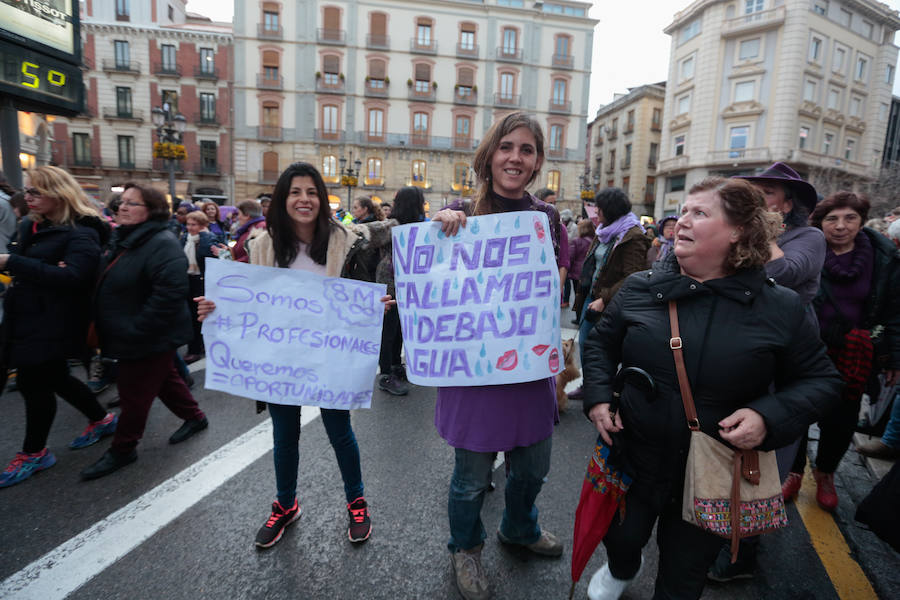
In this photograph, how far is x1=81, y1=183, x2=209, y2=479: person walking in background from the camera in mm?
2988

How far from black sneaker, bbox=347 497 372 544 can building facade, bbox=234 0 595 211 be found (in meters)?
30.9

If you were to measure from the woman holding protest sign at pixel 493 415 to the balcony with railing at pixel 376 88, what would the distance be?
3398cm

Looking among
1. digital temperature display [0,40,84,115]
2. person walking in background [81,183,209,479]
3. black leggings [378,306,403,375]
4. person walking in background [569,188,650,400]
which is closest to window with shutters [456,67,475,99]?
digital temperature display [0,40,84,115]

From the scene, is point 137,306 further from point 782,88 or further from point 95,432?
point 782,88

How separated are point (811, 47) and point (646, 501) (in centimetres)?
4063

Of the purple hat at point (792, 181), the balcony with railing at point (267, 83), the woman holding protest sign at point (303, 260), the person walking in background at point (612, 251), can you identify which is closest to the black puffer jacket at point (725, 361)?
the purple hat at point (792, 181)

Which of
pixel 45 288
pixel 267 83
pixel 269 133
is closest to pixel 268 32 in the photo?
pixel 267 83

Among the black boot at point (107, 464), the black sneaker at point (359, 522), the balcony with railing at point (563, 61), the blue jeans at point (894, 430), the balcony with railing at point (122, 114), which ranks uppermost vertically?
the balcony with railing at point (563, 61)

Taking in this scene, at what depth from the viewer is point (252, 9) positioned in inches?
1219

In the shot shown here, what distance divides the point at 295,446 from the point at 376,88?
113ft

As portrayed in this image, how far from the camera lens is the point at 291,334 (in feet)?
7.82

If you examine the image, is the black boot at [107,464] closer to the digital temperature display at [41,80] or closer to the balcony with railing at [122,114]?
the digital temperature display at [41,80]

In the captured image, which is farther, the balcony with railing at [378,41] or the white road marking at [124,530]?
the balcony with railing at [378,41]

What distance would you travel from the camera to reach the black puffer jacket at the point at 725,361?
155 centimetres
